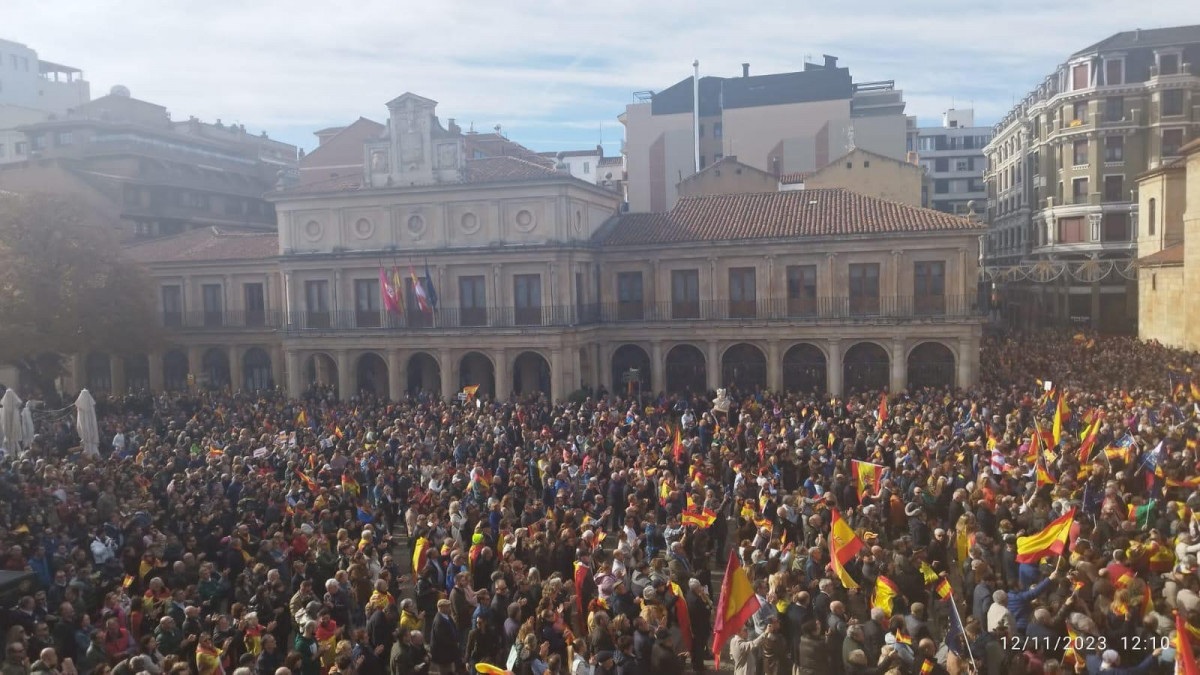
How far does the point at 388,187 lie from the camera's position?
36.3 metres

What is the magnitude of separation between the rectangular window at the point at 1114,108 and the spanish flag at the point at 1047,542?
163 ft

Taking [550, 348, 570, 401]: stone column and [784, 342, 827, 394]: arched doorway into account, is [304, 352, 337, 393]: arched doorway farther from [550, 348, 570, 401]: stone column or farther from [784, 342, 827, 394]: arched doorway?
[784, 342, 827, 394]: arched doorway

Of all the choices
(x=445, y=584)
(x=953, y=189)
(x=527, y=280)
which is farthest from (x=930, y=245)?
(x=953, y=189)

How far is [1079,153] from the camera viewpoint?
55531mm

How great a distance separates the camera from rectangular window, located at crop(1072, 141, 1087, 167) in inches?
2175

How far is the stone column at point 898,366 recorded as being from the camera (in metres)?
33.4

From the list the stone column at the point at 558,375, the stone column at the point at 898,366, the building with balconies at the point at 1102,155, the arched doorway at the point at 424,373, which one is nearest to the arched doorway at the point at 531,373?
the stone column at the point at 558,375

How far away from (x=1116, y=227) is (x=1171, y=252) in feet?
54.3

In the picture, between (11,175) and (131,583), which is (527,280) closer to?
(131,583)

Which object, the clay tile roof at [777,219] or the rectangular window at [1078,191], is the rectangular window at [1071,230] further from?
the clay tile roof at [777,219]

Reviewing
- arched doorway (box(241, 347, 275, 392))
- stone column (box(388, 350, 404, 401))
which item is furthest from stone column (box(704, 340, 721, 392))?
arched doorway (box(241, 347, 275, 392))

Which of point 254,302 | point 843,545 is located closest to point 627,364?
point 254,302

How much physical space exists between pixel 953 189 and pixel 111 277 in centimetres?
6912

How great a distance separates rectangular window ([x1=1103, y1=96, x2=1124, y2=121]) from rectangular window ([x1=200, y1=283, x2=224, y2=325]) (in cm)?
4930
